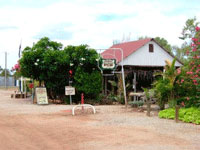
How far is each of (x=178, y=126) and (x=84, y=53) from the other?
384 inches

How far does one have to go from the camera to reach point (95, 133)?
9.51 metres

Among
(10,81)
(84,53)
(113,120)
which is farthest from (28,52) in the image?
(10,81)

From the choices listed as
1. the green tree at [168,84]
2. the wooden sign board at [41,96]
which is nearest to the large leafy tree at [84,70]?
the wooden sign board at [41,96]

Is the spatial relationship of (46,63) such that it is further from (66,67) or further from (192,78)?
(192,78)

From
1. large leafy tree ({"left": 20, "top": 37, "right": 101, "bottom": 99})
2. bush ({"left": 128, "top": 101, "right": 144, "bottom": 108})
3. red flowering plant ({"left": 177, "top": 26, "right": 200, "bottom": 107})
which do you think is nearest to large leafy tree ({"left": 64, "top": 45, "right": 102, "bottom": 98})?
large leafy tree ({"left": 20, "top": 37, "right": 101, "bottom": 99})

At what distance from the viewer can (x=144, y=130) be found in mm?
10039

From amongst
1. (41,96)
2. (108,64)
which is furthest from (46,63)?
(108,64)

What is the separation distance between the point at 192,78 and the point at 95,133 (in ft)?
14.6

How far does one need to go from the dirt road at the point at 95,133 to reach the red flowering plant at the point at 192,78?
142 cm

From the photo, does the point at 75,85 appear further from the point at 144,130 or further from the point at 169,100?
the point at 144,130

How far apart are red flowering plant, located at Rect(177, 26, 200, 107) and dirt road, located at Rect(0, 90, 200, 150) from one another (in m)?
1.42

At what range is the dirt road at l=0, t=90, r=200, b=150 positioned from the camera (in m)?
7.84

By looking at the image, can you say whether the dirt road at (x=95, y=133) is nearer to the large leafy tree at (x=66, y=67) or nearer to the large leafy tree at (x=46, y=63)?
the large leafy tree at (x=66, y=67)

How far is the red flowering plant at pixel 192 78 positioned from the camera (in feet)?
37.7
